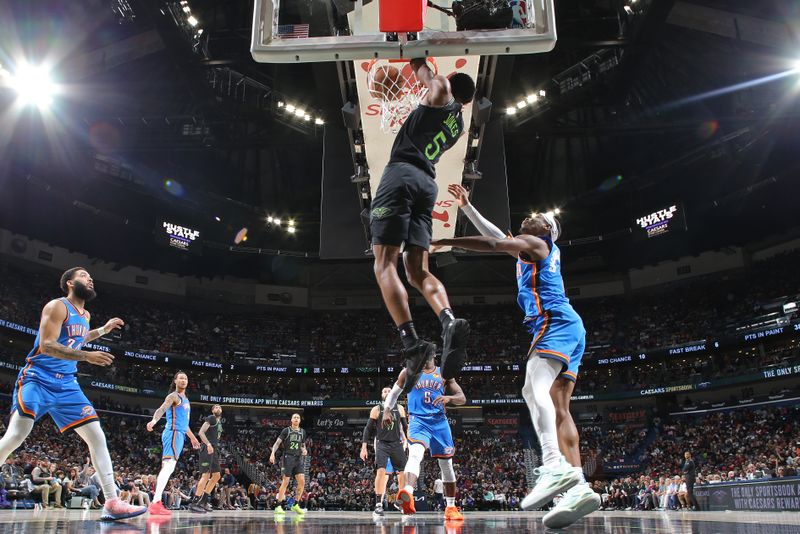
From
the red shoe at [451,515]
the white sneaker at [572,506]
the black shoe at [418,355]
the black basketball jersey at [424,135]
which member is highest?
the black basketball jersey at [424,135]

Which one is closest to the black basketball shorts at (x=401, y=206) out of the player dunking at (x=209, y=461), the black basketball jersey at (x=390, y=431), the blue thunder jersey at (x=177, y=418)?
the black basketball jersey at (x=390, y=431)

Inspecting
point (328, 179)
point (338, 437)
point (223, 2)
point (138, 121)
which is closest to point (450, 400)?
point (328, 179)

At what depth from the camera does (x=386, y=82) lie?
7977 mm

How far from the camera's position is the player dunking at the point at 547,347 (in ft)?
12.9

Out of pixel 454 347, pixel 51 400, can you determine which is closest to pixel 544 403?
pixel 454 347

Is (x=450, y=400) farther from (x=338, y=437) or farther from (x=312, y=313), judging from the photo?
(x=312, y=313)

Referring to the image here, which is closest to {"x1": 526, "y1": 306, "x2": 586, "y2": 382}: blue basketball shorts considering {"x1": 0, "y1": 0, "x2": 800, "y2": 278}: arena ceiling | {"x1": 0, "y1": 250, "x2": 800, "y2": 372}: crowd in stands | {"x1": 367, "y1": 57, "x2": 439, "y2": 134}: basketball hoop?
{"x1": 367, "y1": 57, "x2": 439, "y2": 134}: basketball hoop

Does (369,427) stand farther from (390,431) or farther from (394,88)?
(394,88)

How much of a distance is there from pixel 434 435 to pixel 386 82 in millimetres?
4835

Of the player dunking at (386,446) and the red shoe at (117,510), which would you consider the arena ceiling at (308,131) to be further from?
the red shoe at (117,510)

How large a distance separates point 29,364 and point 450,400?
454 centimetres

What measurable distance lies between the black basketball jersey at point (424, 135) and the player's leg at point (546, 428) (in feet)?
5.38

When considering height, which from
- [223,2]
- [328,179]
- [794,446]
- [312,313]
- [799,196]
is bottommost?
[794,446]

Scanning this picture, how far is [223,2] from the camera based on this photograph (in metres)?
17.4
